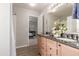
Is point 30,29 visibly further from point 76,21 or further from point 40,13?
point 76,21

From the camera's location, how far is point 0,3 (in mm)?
1647

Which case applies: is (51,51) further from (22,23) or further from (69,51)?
(22,23)

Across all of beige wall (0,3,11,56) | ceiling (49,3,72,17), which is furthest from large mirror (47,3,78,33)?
beige wall (0,3,11,56)

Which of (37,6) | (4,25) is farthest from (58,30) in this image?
(4,25)

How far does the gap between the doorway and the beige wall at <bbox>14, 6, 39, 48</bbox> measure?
5cm

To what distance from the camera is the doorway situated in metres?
1.68

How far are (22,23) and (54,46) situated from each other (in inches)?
23.3

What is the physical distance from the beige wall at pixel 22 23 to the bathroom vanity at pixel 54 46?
0.77 feet

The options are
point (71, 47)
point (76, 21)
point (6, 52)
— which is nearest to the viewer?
point (71, 47)

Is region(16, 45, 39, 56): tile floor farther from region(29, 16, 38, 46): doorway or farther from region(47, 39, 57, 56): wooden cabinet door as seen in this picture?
region(47, 39, 57, 56): wooden cabinet door

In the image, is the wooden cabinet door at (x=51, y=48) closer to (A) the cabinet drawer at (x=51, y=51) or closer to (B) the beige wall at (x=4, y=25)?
(A) the cabinet drawer at (x=51, y=51)

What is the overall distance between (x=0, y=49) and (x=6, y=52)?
10 cm

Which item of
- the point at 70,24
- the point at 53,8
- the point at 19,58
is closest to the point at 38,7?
the point at 53,8

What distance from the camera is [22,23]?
5.49 ft
